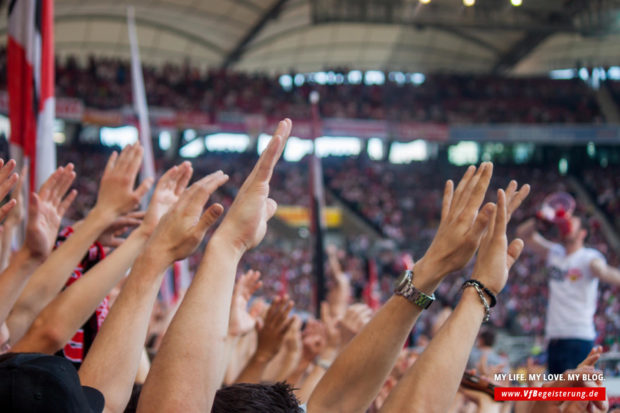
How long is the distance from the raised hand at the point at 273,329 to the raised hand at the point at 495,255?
43.6 inches

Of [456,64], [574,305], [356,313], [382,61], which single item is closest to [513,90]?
[456,64]

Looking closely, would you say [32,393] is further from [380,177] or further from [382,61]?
[382,61]

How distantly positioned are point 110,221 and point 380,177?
20.4 m

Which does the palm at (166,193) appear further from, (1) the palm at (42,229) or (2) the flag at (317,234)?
(2) the flag at (317,234)

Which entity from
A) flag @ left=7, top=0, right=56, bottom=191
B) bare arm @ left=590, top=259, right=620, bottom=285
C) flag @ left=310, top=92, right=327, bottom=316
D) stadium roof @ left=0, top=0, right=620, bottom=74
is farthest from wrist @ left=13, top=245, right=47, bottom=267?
stadium roof @ left=0, top=0, right=620, bottom=74

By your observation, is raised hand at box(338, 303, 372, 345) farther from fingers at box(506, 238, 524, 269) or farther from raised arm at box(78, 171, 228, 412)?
raised arm at box(78, 171, 228, 412)

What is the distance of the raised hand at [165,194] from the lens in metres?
1.75

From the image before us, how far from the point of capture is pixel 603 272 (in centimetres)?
375

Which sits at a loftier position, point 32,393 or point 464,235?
point 464,235

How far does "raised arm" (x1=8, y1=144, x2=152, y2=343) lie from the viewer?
1.88 metres

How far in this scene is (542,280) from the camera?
578 inches

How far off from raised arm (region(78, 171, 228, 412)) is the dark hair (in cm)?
20

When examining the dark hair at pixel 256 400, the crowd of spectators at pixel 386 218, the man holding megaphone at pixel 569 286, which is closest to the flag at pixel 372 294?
the man holding megaphone at pixel 569 286

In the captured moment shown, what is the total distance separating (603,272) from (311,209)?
3365mm
